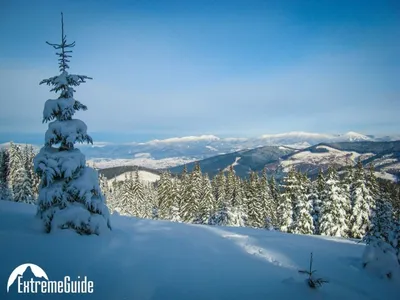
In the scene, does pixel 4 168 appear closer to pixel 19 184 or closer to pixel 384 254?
pixel 19 184

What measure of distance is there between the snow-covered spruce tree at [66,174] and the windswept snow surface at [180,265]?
61 centimetres

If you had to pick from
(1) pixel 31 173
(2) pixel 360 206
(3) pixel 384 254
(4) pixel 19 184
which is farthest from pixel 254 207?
(1) pixel 31 173

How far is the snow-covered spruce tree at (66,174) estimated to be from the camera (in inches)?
410

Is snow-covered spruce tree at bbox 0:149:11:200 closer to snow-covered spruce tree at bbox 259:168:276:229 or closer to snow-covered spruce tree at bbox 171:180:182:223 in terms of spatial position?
snow-covered spruce tree at bbox 171:180:182:223

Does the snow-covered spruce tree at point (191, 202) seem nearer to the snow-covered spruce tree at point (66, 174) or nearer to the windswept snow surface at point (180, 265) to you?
the windswept snow surface at point (180, 265)

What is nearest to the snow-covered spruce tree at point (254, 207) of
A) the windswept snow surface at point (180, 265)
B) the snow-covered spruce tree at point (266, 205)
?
the snow-covered spruce tree at point (266, 205)

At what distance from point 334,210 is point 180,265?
30359 millimetres

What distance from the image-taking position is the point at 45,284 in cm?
700

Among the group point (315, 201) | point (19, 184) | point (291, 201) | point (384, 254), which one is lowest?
point (291, 201)

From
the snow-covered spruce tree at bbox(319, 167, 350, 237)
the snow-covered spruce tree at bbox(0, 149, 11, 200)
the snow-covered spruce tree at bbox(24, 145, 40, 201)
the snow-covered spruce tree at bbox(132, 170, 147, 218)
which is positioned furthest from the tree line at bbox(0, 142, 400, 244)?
the snow-covered spruce tree at bbox(132, 170, 147, 218)

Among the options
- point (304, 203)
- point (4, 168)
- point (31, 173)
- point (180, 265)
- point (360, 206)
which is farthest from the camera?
point (4, 168)

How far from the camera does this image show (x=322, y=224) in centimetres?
3378

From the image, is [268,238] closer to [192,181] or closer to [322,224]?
[322,224]

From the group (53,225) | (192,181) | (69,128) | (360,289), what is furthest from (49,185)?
(192,181)
